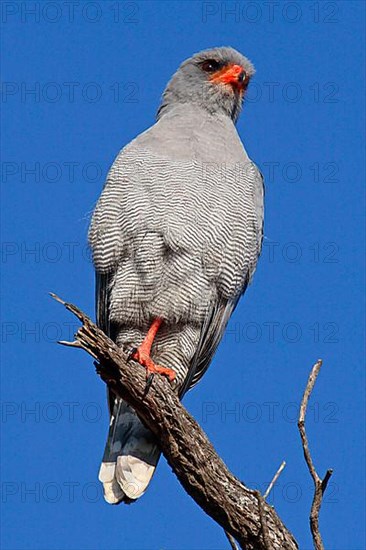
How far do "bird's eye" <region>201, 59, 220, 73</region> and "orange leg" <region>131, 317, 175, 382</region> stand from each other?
270 cm

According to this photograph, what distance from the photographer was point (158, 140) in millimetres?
8531

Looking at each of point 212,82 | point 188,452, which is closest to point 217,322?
point 188,452

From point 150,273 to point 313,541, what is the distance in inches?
120

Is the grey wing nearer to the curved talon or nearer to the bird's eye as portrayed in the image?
the curved talon

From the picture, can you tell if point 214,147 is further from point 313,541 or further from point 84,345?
point 313,541

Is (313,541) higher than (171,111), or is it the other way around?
(171,111)

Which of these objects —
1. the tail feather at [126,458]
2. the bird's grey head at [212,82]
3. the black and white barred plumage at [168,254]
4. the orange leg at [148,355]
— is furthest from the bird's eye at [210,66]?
the tail feather at [126,458]

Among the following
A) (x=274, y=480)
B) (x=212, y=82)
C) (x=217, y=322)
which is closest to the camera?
(x=274, y=480)

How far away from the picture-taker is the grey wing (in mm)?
8359

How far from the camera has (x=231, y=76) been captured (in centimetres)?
945

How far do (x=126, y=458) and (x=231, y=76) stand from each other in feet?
12.5

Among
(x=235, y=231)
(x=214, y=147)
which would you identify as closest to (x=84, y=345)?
(x=235, y=231)

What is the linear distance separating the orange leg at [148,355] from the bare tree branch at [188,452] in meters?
0.32

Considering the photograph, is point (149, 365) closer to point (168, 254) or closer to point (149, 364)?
point (149, 364)
